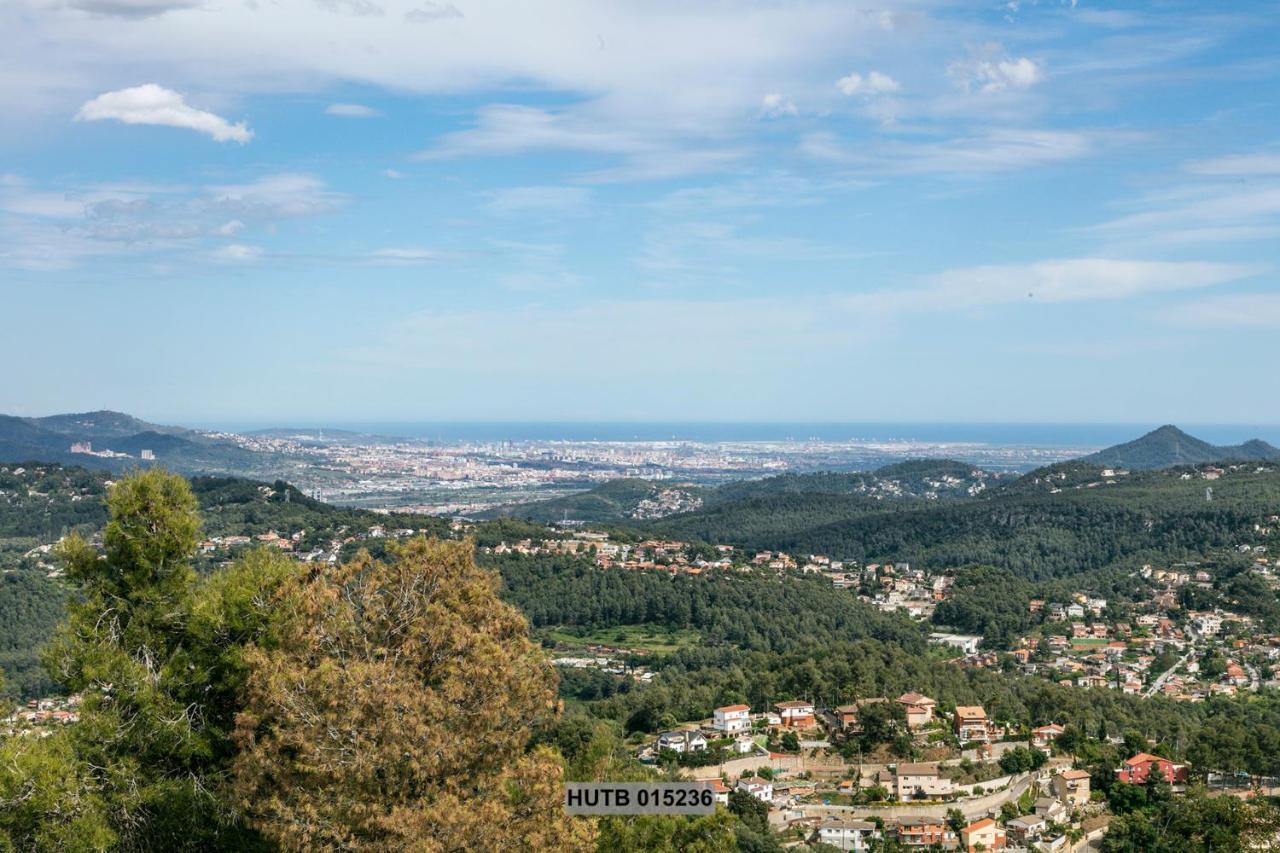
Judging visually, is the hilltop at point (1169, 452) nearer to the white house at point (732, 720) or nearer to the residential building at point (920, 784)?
the white house at point (732, 720)

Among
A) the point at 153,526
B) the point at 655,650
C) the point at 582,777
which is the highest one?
the point at 153,526

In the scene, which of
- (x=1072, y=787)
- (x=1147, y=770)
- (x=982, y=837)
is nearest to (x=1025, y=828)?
(x=982, y=837)

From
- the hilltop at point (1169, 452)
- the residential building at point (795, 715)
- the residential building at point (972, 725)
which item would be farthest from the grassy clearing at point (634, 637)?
the hilltop at point (1169, 452)

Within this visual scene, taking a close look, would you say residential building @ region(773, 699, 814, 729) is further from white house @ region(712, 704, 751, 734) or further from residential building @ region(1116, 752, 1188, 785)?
residential building @ region(1116, 752, 1188, 785)

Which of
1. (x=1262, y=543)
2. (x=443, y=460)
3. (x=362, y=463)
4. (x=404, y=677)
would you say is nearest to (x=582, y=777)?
(x=404, y=677)

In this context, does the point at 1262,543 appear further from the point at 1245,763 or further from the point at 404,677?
the point at 404,677

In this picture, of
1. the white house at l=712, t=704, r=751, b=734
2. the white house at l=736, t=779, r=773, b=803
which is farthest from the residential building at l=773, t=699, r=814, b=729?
the white house at l=736, t=779, r=773, b=803
